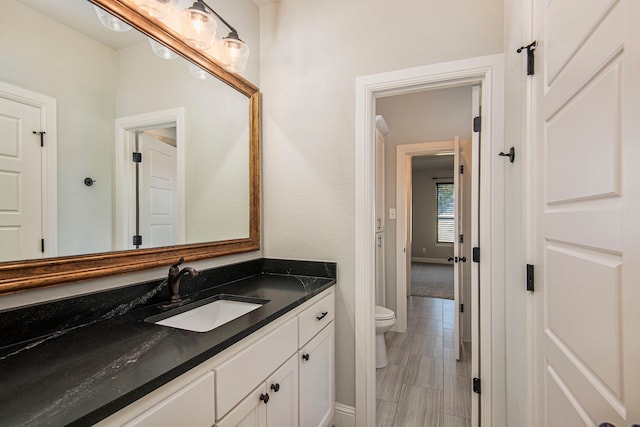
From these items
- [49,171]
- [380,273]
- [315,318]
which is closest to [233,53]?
[49,171]

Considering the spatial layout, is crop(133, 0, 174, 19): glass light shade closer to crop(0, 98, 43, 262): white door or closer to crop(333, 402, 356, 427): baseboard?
crop(0, 98, 43, 262): white door

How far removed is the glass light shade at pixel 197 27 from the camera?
4.63ft

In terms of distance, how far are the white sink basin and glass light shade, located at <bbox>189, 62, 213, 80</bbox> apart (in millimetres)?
1186

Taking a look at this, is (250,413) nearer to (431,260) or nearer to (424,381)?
(424,381)

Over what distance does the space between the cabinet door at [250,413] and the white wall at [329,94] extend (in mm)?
829

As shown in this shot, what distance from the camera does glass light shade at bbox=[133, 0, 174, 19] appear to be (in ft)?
4.05

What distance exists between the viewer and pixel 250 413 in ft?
3.40

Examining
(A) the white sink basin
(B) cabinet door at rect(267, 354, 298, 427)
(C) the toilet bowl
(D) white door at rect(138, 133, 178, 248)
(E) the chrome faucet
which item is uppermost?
(D) white door at rect(138, 133, 178, 248)

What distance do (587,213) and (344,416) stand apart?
1.72 metres

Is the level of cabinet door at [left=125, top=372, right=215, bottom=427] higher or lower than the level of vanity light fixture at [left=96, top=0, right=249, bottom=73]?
lower

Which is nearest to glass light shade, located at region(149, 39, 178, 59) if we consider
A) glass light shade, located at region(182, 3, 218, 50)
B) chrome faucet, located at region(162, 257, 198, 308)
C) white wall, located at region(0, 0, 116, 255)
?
glass light shade, located at region(182, 3, 218, 50)

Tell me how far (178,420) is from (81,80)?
1206 mm

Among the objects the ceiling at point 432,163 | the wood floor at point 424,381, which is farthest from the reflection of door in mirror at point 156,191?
the ceiling at point 432,163

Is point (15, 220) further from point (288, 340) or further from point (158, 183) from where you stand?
point (288, 340)
